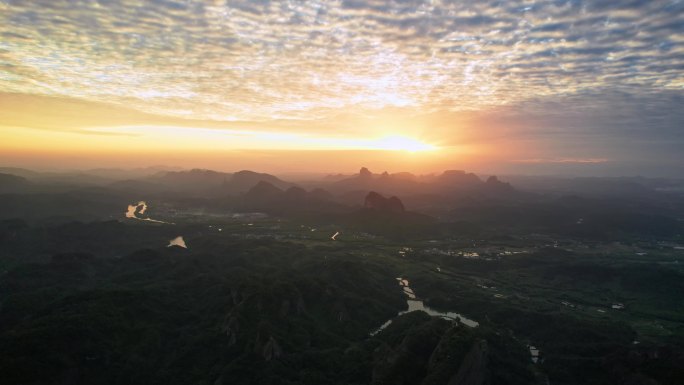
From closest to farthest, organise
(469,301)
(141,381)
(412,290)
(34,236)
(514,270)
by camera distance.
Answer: (141,381), (469,301), (412,290), (514,270), (34,236)

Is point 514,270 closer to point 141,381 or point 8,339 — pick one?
point 141,381

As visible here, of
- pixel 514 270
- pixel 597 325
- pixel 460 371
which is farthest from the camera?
pixel 514 270

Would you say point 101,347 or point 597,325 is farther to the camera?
point 597,325

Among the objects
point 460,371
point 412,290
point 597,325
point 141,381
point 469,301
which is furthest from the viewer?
point 412,290

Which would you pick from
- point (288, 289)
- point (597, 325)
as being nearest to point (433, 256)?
point (597, 325)

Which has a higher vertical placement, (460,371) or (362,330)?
(460,371)

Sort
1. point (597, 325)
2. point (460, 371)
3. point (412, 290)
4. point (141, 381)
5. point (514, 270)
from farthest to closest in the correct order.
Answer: point (514, 270), point (412, 290), point (597, 325), point (141, 381), point (460, 371)

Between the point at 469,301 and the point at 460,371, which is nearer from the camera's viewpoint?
the point at 460,371

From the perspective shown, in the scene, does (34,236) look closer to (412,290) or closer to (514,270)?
(412,290)

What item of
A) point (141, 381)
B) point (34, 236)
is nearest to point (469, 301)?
point (141, 381)
